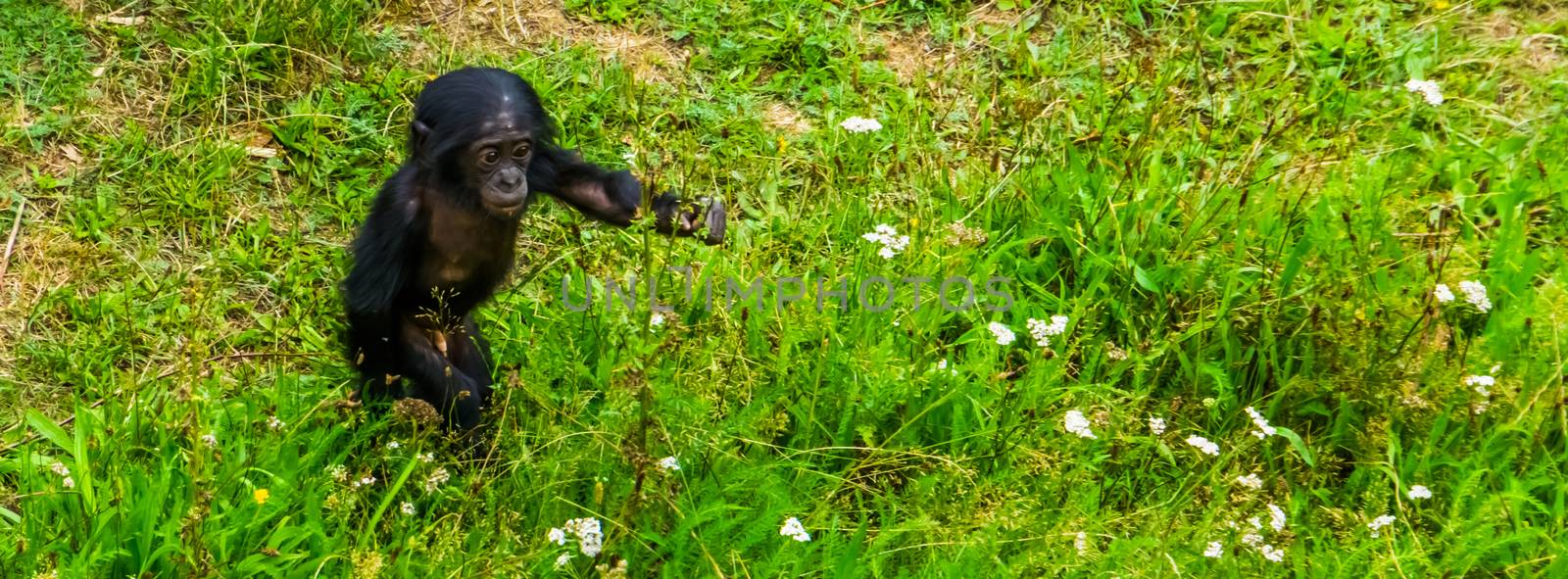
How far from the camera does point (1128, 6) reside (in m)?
7.11

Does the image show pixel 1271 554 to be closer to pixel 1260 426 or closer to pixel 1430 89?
pixel 1260 426

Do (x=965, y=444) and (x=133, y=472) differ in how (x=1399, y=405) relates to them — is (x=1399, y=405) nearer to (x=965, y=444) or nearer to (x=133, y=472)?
(x=965, y=444)

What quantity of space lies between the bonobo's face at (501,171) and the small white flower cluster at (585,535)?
4.30 ft

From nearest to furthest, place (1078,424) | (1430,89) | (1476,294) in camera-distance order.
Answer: (1078,424), (1476,294), (1430,89)

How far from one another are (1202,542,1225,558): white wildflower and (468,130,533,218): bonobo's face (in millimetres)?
2258

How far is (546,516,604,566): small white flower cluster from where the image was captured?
12.0 feet

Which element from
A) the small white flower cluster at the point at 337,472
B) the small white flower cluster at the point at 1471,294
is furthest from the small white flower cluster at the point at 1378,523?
the small white flower cluster at the point at 337,472

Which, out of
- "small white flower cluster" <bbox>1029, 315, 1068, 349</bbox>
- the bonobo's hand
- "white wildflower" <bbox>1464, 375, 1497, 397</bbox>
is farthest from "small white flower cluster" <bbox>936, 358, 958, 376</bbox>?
"white wildflower" <bbox>1464, 375, 1497, 397</bbox>

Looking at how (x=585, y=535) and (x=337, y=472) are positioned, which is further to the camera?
(x=337, y=472)

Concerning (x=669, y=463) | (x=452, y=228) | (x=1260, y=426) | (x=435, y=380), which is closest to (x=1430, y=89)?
(x=1260, y=426)

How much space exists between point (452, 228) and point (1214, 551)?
256 centimetres

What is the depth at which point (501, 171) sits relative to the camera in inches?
188

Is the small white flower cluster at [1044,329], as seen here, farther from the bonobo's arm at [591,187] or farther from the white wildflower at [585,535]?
the white wildflower at [585,535]

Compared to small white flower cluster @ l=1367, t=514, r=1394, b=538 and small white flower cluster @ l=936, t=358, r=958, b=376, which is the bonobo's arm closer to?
small white flower cluster @ l=936, t=358, r=958, b=376
